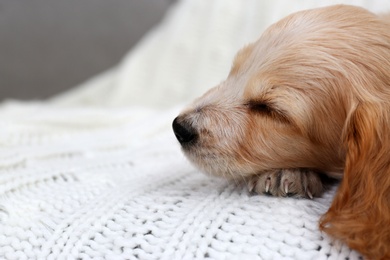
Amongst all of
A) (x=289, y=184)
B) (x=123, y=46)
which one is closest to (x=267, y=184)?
(x=289, y=184)

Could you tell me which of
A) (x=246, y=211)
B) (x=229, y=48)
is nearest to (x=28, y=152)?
(x=246, y=211)

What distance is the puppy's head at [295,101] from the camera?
0.94 metres

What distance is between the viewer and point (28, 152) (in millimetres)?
1347

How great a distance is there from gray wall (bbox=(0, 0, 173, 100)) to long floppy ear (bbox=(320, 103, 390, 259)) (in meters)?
2.00

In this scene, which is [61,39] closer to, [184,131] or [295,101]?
[184,131]

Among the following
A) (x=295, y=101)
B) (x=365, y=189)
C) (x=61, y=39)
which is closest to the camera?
(x=365, y=189)

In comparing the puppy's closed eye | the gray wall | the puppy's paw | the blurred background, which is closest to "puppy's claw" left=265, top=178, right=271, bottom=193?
the puppy's paw

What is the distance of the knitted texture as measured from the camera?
0.80 m

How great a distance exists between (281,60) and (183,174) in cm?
37

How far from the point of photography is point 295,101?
3.08 ft

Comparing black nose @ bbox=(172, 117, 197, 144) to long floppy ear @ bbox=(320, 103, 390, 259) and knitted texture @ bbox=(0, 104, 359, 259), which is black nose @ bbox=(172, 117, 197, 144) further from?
long floppy ear @ bbox=(320, 103, 390, 259)

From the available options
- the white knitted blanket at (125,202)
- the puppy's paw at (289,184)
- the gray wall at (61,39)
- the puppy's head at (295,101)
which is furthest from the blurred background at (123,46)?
the puppy's paw at (289,184)

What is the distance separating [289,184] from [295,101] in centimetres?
15

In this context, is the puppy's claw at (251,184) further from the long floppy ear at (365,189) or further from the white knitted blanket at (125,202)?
the long floppy ear at (365,189)
